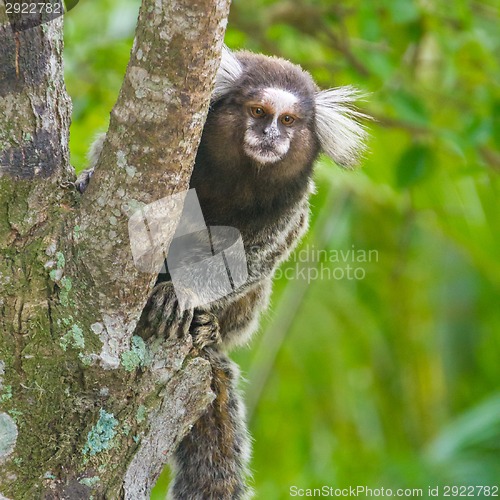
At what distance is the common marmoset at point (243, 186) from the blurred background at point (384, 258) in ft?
2.65

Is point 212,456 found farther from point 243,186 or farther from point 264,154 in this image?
point 264,154

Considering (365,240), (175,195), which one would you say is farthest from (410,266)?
(175,195)

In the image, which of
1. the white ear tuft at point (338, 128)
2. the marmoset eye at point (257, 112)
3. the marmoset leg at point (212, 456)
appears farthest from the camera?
the white ear tuft at point (338, 128)

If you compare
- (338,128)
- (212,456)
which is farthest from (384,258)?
(212,456)

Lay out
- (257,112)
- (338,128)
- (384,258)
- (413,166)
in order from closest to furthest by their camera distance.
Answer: (257,112) → (338,128) → (413,166) → (384,258)

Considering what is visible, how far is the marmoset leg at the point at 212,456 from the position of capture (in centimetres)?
380

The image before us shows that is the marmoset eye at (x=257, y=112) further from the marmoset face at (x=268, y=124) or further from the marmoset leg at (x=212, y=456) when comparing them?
the marmoset leg at (x=212, y=456)

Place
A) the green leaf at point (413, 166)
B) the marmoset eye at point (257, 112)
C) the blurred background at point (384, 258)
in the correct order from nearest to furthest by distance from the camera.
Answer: the marmoset eye at point (257, 112) → the green leaf at point (413, 166) → the blurred background at point (384, 258)

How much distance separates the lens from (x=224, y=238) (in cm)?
394

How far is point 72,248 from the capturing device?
102 inches

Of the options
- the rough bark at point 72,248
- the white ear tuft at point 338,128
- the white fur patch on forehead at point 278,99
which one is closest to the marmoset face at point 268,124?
the white fur patch on forehead at point 278,99

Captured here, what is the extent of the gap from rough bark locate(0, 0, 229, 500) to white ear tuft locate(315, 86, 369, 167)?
6.09ft

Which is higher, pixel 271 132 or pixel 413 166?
pixel 271 132

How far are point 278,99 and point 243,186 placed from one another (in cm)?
47
